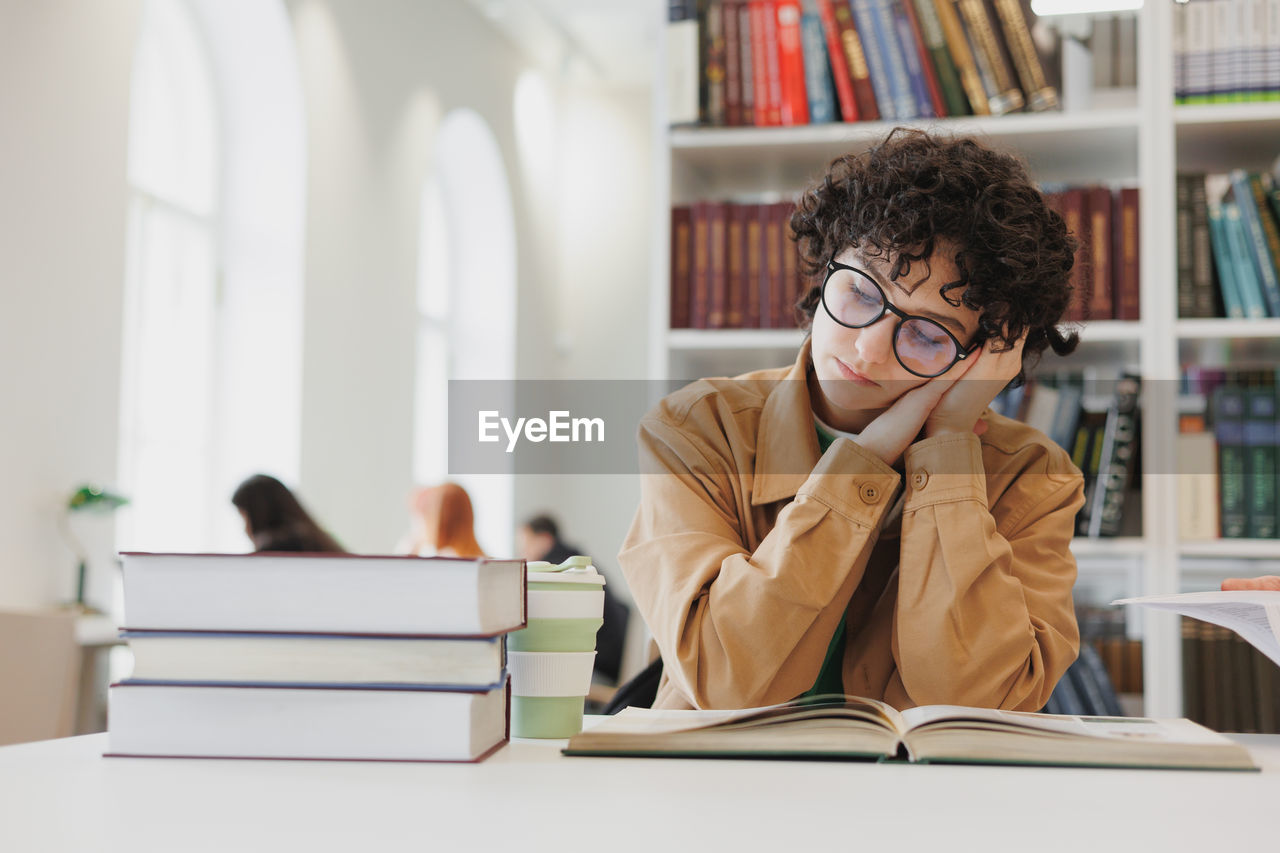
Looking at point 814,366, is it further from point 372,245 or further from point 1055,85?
point 372,245

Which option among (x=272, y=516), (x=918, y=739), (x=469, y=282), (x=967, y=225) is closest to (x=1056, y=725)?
(x=918, y=739)

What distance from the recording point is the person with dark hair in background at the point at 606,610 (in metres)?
4.50

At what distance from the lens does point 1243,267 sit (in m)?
2.18

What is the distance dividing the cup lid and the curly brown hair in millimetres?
478

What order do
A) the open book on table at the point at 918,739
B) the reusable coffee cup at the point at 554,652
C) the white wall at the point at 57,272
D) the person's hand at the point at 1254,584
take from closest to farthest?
the open book on table at the point at 918,739 → the reusable coffee cup at the point at 554,652 → the person's hand at the point at 1254,584 → the white wall at the point at 57,272

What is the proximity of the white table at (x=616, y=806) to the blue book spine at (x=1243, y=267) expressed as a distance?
1.60 m

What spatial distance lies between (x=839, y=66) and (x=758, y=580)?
1.54 metres

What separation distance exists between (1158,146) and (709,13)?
0.89m

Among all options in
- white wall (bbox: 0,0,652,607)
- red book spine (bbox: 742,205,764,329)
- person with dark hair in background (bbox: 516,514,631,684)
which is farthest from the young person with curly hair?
person with dark hair in background (bbox: 516,514,631,684)

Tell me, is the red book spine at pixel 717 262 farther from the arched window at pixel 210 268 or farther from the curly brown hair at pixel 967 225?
the arched window at pixel 210 268

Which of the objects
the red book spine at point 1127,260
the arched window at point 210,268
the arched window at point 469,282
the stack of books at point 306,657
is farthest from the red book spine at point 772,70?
the arched window at point 469,282

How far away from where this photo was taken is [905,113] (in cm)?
229

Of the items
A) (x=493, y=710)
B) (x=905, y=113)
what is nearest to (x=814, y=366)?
(x=493, y=710)

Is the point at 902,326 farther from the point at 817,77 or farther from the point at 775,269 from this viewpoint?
the point at 817,77
